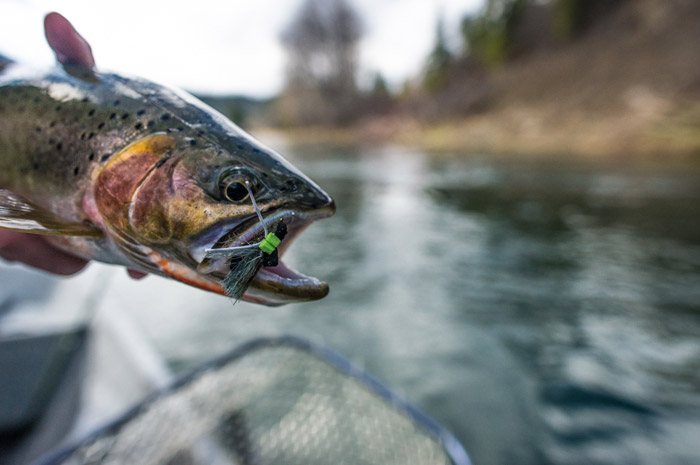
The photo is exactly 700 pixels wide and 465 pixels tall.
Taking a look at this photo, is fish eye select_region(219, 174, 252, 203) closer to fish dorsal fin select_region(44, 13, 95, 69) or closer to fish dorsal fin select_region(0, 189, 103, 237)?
fish dorsal fin select_region(0, 189, 103, 237)

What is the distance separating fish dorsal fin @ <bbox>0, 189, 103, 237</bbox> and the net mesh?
111 centimetres

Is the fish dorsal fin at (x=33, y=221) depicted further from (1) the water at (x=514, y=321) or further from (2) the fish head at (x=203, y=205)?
(1) the water at (x=514, y=321)

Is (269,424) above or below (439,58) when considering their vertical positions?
below

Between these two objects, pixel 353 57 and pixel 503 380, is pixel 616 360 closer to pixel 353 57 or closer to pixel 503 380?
pixel 503 380

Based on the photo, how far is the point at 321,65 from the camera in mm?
45688

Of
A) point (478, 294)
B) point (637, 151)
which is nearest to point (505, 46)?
point (637, 151)

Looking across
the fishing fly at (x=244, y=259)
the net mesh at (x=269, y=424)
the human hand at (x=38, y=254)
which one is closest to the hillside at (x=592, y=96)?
the net mesh at (x=269, y=424)

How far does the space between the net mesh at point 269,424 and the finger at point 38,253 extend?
790mm

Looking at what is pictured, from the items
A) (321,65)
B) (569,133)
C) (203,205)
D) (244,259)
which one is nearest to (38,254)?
(203,205)

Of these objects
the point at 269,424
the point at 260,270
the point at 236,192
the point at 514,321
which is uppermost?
the point at 514,321

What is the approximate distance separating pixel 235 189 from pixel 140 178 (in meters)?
0.27

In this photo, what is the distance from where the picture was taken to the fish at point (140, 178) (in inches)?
40.6

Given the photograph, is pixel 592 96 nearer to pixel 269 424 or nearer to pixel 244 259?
pixel 269 424

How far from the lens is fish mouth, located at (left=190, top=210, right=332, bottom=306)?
0.99 metres
